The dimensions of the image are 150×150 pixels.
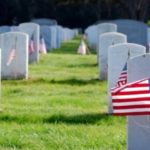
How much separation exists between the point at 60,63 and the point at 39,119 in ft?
39.6

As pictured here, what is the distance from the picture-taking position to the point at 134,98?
6.14 meters

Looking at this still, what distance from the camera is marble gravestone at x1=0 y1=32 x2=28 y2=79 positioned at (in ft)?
49.0

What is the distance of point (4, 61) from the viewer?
15.2 m

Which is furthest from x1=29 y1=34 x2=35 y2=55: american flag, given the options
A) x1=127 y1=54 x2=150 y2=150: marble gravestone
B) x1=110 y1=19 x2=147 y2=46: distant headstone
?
x1=127 y1=54 x2=150 y2=150: marble gravestone

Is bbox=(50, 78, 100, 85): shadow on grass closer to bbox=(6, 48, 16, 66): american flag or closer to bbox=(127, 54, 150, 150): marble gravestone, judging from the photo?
bbox=(6, 48, 16, 66): american flag

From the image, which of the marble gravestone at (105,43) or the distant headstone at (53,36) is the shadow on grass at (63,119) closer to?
the marble gravestone at (105,43)

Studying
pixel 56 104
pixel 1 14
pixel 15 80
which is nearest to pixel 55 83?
pixel 15 80

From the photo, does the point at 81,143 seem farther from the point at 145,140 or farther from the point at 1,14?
the point at 1,14

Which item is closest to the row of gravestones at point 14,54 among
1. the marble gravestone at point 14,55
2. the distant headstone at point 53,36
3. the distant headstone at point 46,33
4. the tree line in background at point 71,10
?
the marble gravestone at point 14,55

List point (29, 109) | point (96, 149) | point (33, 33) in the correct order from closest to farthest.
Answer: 1. point (96, 149)
2. point (29, 109)
3. point (33, 33)

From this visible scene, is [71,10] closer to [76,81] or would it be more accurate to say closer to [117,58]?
[76,81]

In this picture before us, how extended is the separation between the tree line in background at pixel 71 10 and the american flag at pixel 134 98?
47.8m

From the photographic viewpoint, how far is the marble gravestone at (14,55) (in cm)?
1492

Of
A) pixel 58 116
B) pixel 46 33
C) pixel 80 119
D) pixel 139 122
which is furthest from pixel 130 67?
pixel 46 33
